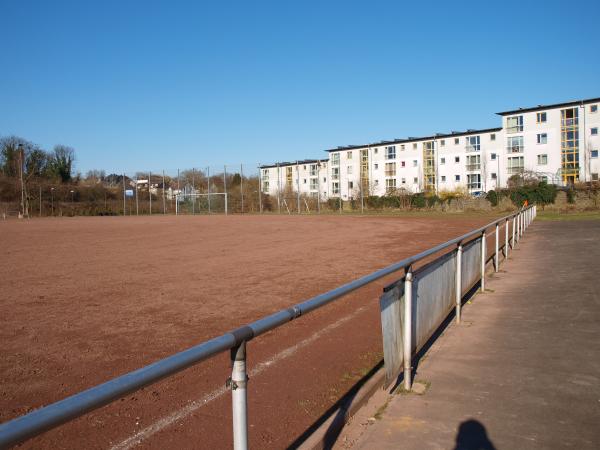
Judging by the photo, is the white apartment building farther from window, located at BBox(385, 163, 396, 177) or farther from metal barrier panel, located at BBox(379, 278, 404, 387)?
metal barrier panel, located at BBox(379, 278, 404, 387)

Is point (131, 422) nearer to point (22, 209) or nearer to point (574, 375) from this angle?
point (574, 375)

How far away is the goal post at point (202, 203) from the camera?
181ft

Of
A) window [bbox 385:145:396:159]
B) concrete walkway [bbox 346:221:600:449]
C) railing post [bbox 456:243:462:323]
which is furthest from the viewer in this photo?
window [bbox 385:145:396:159]

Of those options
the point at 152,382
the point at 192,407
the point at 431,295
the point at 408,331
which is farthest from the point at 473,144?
the point at 152,382

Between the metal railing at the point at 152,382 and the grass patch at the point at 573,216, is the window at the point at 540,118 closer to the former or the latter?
the grass patch at the point at 573,216

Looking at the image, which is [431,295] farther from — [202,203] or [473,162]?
[473,162]

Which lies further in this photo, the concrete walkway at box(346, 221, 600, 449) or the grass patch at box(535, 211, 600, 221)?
the grass patch at box(535, 211, 600, 221)

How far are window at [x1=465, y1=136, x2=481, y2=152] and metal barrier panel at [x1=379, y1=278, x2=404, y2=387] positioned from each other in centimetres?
6847

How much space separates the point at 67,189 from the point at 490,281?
60.4 m

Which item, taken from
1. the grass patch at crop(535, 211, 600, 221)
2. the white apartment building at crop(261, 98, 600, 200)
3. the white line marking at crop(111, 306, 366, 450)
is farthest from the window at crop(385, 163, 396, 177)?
the white line marking at crop(111, 306, 366, 450)

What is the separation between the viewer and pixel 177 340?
20.1ft

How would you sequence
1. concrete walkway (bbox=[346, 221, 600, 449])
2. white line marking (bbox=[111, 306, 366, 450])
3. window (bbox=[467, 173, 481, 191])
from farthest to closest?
window (bbox=[467, 173, 481, 191]) → white line marking (bbox=[111, 306, 366, 450]) → concrete walkway (bbox=[346, 221, 600, 449])

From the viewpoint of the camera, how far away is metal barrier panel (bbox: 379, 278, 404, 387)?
12.3 feet

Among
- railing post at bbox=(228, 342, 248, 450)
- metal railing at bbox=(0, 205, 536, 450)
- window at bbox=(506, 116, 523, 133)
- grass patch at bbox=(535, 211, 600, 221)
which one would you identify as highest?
window at bbox=(506, 116, 523, 133)
